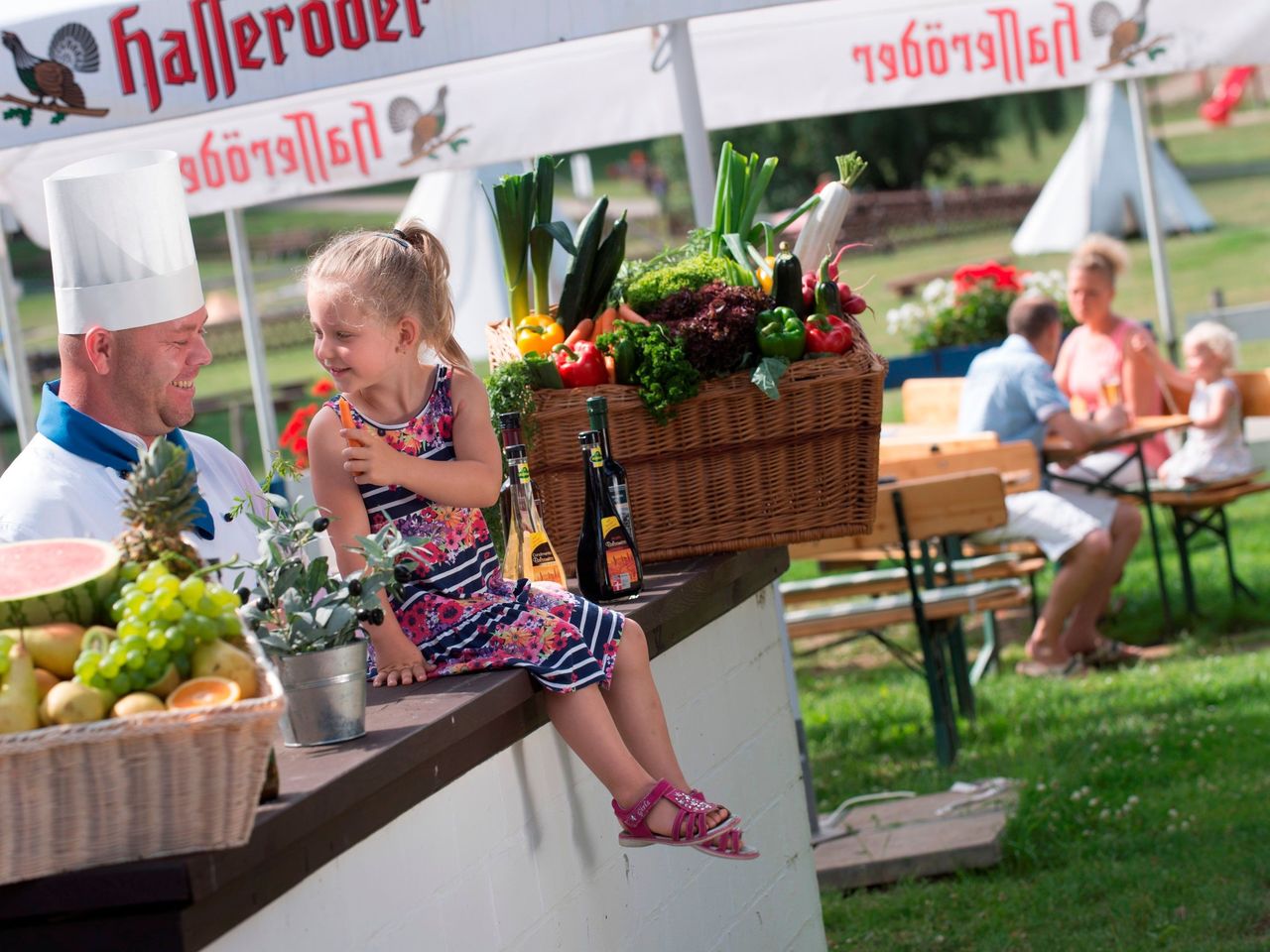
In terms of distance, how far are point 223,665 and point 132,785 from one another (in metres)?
0.16

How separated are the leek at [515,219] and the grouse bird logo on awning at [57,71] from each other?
1.23m

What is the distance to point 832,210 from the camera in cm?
404

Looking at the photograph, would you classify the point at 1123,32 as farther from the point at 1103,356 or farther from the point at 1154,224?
the point at 1154,224

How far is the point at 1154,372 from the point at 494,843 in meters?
6.91

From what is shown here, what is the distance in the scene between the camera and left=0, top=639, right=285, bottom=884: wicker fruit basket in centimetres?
178

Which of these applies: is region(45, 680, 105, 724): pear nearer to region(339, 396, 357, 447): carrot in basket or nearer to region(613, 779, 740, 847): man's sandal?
region(339, 396, 357, 447): carrot in basket

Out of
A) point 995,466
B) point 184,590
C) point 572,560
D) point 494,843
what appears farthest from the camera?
point 995,466

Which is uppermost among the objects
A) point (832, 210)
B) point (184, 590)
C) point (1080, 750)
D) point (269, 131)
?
point (269, 131)

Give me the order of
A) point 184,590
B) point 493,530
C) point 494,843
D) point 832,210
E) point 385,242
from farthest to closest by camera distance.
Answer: point 832,210 < point 493,530 < point 385,242 < point 494,843 < point 184,590

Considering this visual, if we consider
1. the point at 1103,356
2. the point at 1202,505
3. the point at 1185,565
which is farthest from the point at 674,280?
the point at 1103,356

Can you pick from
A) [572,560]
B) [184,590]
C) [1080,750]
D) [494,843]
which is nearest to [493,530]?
[572,560]

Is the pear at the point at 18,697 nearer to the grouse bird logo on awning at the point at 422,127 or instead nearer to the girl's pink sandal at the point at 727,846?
the girl's pink sandal at the point at 727,846

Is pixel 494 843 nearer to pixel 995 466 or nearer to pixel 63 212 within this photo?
pixel 63 212

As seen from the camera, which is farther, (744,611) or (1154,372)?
(1154,372)
